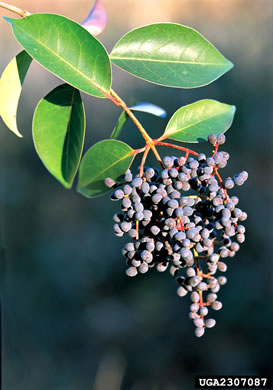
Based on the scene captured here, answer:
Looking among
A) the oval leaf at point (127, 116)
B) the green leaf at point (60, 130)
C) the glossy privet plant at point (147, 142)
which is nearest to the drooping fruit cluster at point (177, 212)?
the glossy privet plant at point (147, 142)

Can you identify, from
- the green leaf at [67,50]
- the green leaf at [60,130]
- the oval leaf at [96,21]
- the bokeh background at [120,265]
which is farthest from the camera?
the bokeh background at [120,265]

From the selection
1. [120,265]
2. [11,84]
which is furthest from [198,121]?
[120,265]

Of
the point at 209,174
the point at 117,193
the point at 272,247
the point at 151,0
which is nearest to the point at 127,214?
the point at 117,193

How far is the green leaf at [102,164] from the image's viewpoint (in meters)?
0.89

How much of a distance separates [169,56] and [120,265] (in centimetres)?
228

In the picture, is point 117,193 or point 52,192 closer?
point 117,193

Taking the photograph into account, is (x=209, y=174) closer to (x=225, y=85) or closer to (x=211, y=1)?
(x=225, y=85)

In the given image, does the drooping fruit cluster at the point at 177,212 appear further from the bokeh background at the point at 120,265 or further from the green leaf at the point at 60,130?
the bokeh background at the point at 120,265

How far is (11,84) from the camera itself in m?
0.89

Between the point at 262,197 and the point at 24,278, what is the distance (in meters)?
1.79

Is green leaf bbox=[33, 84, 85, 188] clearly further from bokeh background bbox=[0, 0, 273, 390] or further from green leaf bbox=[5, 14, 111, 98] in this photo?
bokeh background bbox=[0, 0, 273, 390]

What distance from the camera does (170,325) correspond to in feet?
9.30

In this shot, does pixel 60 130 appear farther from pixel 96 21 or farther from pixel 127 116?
pixel 96 21

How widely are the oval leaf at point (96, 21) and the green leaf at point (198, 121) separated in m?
0.29
